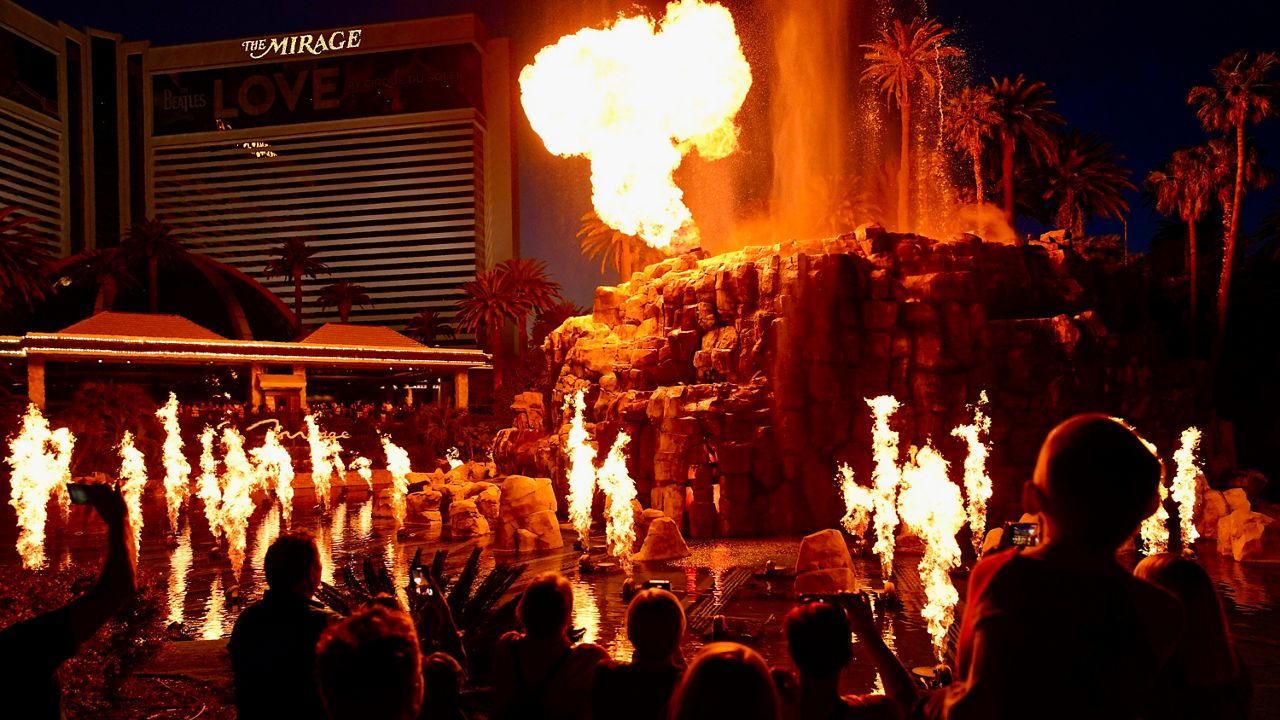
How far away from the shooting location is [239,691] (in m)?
3.69

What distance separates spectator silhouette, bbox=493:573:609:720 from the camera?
12.2ft

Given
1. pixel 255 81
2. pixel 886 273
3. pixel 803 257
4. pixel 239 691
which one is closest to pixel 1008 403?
pixel 886 273

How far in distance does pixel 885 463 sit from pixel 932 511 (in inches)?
89.3

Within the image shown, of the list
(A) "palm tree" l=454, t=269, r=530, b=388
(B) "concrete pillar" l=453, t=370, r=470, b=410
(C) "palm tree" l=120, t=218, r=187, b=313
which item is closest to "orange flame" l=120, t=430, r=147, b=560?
(B) "concrete pillar" l=453, t=370, r=470, b=410

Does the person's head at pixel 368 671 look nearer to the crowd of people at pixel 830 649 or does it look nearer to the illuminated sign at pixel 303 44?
the crowd of people at pixel 830 649

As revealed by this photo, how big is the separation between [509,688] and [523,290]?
6201cm

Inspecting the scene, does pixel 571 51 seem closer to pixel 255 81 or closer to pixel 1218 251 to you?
pixel 1218 251

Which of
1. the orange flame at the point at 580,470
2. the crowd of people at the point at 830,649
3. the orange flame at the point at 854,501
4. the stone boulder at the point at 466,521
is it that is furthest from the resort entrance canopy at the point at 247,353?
the crowd of people at the point at 830,649

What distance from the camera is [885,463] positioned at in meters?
28.2

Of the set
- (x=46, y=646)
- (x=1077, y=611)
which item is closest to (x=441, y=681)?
(x=46, y=646)

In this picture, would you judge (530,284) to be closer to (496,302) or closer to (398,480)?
(496,302)

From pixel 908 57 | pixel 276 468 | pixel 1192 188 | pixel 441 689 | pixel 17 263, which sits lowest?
pixel 276 468

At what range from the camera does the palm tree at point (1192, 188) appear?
37969 mm

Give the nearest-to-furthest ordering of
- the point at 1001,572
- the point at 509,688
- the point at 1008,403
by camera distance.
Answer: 1. the point at 1001,572
2. the point at 509,688
3. the point at 1008,403
